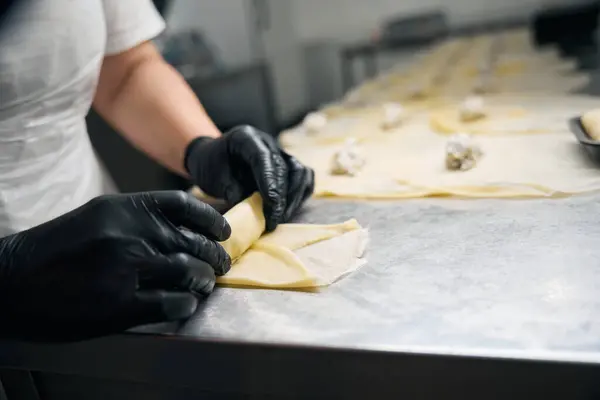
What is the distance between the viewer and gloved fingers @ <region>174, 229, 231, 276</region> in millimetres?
623

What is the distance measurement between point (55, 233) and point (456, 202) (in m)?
0.59

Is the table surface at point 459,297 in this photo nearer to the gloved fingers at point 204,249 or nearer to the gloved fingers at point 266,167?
the gloved fingers at point 204,249

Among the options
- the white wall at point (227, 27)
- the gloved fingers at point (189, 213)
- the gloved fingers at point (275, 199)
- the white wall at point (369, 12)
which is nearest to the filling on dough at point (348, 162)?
the gloved fingers at point (275, 199)

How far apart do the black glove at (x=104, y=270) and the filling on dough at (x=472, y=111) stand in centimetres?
96

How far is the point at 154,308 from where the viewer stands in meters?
0.58

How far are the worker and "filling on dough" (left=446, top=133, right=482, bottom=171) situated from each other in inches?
11.5

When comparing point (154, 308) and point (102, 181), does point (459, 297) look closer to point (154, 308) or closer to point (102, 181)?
point (154, 308)

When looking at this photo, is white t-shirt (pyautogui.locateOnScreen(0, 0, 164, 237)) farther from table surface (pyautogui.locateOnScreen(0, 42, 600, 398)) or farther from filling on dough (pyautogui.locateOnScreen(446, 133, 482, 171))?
filling on dough (pyautogui.locateOnScreen(446, 133, 482, 171))

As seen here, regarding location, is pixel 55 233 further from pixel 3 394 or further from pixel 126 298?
pixel 3 394

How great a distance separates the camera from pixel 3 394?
2.29 ft

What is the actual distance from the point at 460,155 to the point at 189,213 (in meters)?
0.60

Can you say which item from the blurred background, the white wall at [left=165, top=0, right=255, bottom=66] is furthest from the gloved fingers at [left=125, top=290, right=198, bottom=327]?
the white wall at [left=165, top=0, right=255, bottom=66]

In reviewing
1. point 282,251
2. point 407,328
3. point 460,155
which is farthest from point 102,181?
point 407,328

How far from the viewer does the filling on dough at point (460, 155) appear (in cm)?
106
